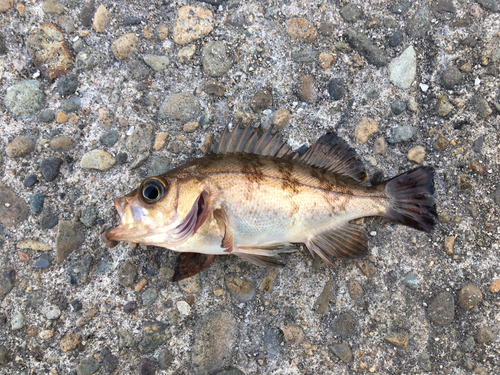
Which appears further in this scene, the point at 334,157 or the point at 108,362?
the point at 334,157

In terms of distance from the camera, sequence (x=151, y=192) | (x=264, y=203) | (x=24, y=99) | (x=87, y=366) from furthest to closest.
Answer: (x=24, y=99), (x=87, y=366), (x=264, y=203), (x=151, y=192)

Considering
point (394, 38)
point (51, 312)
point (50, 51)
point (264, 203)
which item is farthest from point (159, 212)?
point (394, 38)

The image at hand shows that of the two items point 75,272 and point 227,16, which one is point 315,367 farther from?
point 227,16

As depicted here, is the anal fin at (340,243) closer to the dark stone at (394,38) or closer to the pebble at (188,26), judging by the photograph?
the dark stone at (394,38)

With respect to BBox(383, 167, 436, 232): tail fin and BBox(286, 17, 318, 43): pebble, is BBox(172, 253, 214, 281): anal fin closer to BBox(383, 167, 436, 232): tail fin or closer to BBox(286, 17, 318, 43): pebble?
BBox(383, 167, 436, 232): tail fin

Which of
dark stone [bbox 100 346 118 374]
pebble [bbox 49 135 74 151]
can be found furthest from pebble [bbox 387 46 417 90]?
dark stone [bbox 100 346 118 374]

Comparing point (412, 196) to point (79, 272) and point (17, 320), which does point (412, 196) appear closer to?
point (79, 272)

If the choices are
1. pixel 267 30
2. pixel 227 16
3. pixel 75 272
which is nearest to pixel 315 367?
pixel 75 272
